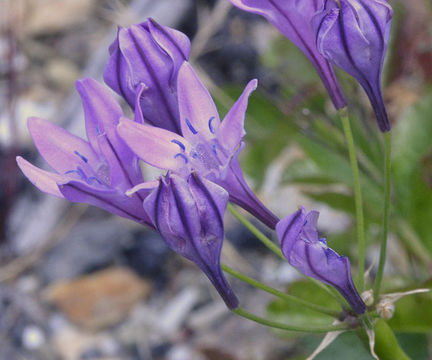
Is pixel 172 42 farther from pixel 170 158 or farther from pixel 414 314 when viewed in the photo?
pixel 414 314

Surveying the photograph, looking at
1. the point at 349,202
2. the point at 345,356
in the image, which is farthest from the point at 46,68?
the point at 345,356

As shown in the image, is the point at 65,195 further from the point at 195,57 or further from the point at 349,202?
the point at 195,57

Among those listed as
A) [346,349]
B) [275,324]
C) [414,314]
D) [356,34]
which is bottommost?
[346,349]

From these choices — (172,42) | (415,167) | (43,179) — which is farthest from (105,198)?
(415,167)

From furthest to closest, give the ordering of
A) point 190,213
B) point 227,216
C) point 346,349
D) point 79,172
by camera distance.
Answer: point 227,216, point 346,349, point 79,172, point 190,213

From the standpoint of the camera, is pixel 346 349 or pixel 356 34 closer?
pixel 356 34

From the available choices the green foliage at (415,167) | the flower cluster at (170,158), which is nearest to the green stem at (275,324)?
the flower cluster at (170,158)
